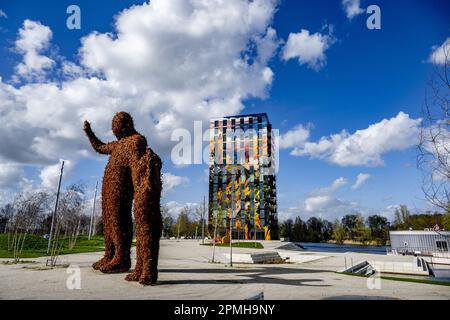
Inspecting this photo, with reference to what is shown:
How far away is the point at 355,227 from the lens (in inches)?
3538

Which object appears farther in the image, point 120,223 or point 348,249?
point 348,249

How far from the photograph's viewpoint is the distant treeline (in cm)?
7044

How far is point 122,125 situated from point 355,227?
92.1m

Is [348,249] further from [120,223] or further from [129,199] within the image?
[120,223]

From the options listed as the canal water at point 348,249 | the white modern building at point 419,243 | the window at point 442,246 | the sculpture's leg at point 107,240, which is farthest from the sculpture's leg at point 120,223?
the window at point 442,246

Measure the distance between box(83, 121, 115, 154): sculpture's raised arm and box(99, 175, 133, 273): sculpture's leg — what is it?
2.09 meters

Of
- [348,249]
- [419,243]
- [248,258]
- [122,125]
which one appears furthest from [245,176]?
[122,125]

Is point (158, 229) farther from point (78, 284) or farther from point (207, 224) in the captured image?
point (207, 224)

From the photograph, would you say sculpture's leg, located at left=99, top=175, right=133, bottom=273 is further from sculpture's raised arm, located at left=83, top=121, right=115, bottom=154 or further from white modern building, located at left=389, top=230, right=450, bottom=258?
white modern building, located at left=389, top=230, right=450, bottom=258

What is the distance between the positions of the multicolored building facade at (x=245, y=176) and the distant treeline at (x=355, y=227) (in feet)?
88.5

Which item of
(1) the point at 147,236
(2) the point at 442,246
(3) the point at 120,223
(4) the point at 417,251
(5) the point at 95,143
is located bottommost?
(4) the point at 417,251

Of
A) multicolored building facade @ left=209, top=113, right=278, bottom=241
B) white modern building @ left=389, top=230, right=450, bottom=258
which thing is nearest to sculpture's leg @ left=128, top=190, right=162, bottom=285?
white modern building @ left=389, top=230, right=450, bottom=258

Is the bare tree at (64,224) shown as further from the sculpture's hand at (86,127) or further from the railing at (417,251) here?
the railing at (417,251)
